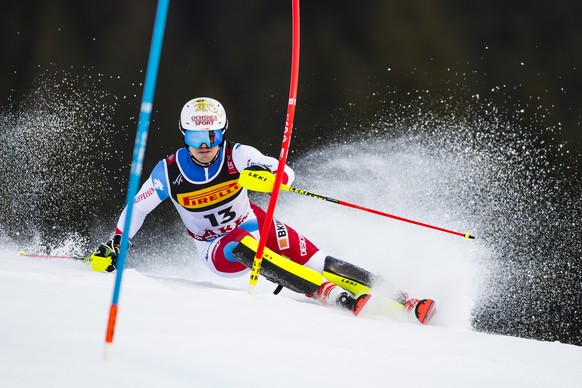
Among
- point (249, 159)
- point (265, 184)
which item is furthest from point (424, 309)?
point (249, 159)

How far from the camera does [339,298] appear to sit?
9.68ft

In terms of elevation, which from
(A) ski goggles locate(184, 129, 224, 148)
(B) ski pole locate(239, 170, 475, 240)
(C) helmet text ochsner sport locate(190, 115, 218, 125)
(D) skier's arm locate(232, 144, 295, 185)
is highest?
(C) helmet text ochsner sport locate(190, 115, 218, 125)

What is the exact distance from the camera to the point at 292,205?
5289 mm

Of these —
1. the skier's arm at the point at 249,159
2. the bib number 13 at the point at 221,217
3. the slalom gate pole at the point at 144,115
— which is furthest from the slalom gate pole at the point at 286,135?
the slalom gate pole at the point at 144,115

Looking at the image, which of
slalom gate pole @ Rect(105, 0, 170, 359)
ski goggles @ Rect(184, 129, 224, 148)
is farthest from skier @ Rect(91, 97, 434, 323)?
slalom gate pole @ Rect(105, 0, 170, 359)

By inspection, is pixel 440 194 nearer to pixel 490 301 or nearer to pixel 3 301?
pixel 490 301

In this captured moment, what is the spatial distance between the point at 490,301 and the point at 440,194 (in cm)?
163

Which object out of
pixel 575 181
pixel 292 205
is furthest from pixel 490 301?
pixel 292 205

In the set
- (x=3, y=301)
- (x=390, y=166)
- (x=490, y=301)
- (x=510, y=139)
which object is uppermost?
(x=510, y=139)

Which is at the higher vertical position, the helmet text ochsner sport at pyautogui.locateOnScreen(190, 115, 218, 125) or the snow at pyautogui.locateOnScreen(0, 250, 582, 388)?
the helmet text ochsner sport at pyautogui.locateOnScreen(190, 115, 218, 125)

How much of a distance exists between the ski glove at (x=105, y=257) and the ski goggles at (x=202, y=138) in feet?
2.10

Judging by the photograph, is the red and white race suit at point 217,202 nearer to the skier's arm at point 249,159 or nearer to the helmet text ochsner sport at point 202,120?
the skier's arm at point 249,159

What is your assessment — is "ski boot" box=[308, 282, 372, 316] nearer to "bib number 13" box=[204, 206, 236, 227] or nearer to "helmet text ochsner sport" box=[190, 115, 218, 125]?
"bib number 13" box=[204, 206, 236, 227]

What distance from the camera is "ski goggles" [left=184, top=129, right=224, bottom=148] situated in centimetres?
302
